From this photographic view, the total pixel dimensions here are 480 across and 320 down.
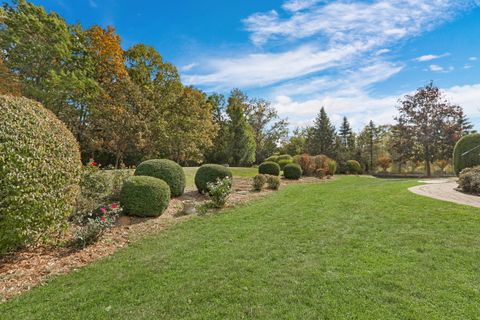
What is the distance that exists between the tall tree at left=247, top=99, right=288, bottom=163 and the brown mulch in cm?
2752

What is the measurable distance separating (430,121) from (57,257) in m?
27.5

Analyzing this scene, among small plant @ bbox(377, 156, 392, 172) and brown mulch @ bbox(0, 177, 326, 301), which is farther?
small plant @ bbox(377, 156, 392, 172)

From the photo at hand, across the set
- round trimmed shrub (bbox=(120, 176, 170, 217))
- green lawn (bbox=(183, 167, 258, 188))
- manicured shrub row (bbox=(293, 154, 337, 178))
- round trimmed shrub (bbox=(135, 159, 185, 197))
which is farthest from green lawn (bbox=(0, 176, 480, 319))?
manicured shrub row (bbox=(293, 154, 337, 178))

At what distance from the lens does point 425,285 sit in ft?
9.43

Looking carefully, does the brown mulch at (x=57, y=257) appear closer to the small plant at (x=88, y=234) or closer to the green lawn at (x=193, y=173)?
the small plant at (x=88, y=234)

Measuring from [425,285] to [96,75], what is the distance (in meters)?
19.0

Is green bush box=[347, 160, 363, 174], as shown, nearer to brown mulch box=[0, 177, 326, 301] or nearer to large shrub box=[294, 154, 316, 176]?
large shrub box=[294, 154, 316, 176]

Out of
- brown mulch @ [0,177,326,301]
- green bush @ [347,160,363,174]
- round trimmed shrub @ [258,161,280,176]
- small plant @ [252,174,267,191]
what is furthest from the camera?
green bush @ [347,160,363,174]

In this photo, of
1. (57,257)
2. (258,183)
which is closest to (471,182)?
(258,183)

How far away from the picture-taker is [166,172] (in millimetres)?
8195

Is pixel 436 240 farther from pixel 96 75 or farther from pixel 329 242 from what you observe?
pixel 96 75

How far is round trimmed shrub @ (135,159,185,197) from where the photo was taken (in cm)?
803

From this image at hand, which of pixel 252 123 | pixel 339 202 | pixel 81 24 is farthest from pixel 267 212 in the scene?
pixel 252 123

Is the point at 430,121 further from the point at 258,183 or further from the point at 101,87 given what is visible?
the point at 101,87
